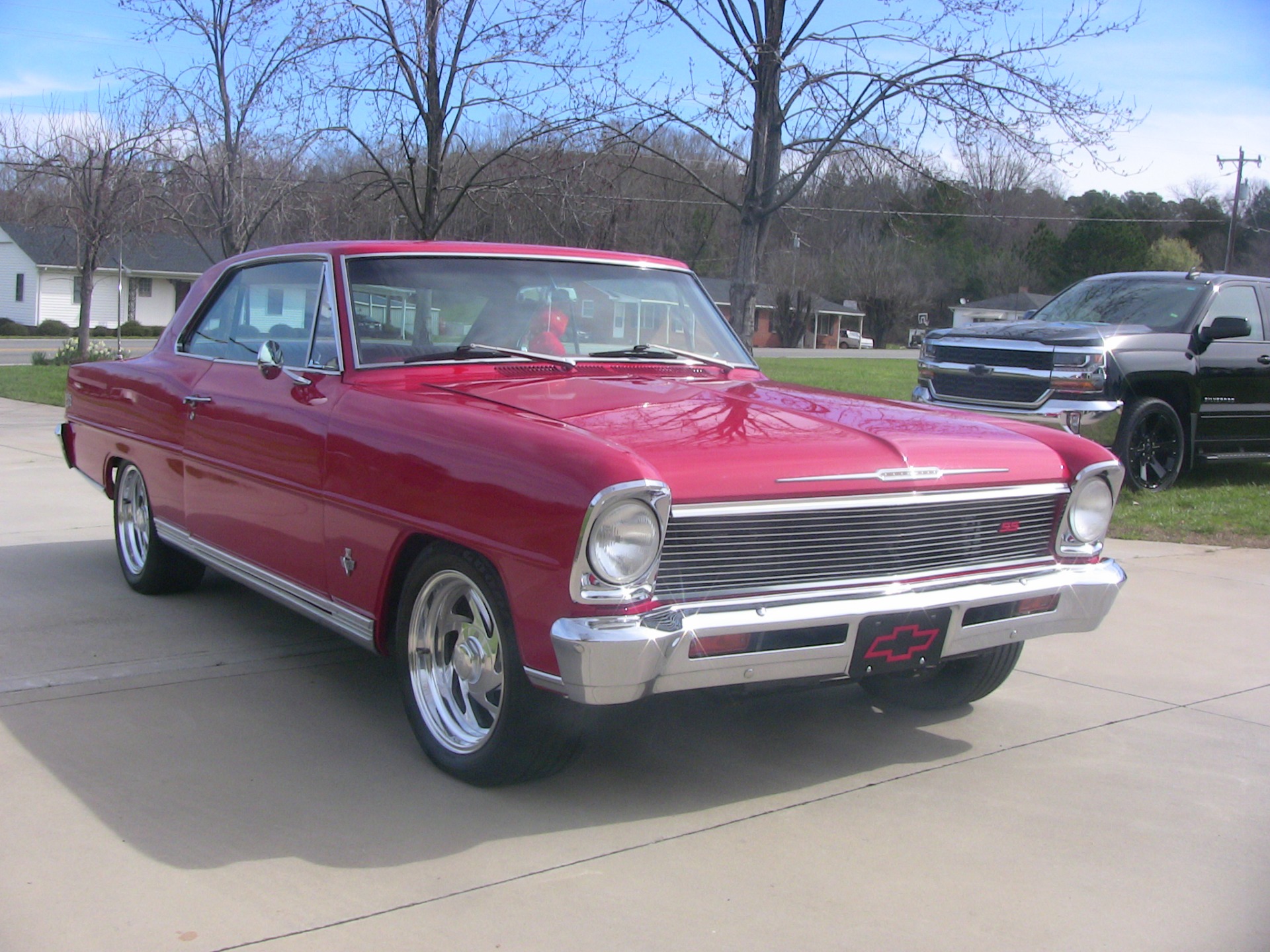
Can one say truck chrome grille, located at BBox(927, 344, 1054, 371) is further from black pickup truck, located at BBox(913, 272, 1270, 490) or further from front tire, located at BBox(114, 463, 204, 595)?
front tire, located at BBox(114, 463, 204, 595)

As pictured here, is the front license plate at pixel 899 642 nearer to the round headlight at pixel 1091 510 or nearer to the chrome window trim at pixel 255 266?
the round headlight at pixel 1091 510

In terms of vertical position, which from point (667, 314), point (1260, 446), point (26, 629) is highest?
point (667, 314)

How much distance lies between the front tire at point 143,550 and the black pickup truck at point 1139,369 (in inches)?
245

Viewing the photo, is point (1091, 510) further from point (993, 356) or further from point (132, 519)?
point (993, 356)

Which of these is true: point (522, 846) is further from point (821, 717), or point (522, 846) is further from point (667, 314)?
point (667, 314)

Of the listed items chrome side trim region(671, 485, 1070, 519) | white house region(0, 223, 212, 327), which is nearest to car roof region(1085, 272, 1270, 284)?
chrome side trim region(671, 485, 1070, 519)

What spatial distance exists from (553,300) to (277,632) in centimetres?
196

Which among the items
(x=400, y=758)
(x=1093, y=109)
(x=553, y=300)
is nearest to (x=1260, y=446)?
(x=1093, y=109)

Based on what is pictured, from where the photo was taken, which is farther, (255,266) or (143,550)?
(143,550)

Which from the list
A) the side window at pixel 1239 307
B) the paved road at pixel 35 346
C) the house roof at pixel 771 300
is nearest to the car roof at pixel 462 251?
the side window at pixel 1239 307

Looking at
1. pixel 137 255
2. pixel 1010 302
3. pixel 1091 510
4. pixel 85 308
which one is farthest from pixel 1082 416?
pixel 1010 302

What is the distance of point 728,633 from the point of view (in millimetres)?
3078

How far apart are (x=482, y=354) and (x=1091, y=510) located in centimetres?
218

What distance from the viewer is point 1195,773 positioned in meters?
3.91
